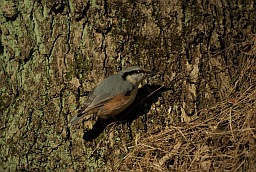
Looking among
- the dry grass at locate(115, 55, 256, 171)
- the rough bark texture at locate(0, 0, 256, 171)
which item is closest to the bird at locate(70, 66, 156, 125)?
the rough bark texture at locate(0, 0, 256, 171)

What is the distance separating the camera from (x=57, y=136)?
4.80 meters

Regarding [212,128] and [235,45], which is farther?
[235,45]

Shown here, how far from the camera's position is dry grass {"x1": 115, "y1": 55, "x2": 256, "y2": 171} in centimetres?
402

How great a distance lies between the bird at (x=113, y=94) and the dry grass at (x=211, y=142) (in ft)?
1.54

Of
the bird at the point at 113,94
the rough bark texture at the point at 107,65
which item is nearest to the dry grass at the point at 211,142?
the rough bark texture at the point at 107,65

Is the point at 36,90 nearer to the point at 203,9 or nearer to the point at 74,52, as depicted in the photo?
the point at 74,52

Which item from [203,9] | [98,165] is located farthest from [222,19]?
[98,165]

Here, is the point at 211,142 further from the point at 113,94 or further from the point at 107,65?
the point at 107,65

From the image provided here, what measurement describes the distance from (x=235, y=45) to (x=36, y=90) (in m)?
2.15

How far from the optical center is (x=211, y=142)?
168 inches

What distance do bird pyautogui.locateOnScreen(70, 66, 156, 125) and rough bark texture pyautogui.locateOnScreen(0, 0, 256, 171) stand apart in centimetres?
11

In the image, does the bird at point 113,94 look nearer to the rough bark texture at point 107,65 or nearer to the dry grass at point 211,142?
the rough bark texture at point 107,65

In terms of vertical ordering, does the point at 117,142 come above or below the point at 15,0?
below

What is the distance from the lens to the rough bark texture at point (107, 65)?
4785 millimetres
